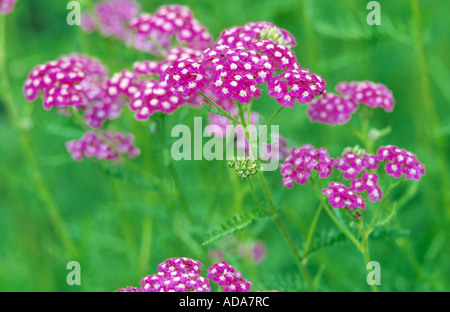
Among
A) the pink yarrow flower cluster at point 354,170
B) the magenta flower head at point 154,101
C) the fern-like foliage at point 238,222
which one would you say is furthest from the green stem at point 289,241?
the magenta flower head at point 154,101

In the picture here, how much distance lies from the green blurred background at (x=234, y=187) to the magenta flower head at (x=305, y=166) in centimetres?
43

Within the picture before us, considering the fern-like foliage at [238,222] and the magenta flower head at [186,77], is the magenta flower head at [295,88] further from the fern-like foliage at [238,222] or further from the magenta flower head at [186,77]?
the fern-like foliage at [238,222]

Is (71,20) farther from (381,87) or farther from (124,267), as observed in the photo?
(124,267)

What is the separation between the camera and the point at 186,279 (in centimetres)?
208

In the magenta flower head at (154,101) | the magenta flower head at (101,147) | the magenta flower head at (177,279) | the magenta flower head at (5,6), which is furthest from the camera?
the magenta flower head at (5,6)

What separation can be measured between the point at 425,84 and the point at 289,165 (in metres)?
1.34

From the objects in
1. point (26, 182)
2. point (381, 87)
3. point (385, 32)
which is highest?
point (385, 32)

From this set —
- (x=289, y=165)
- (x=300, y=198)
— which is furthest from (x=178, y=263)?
(x=300, y=198)

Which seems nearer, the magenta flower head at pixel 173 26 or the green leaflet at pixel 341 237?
the green leaflet at pixel 341 237

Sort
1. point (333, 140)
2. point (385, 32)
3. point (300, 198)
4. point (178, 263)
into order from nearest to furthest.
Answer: point (178, 263) < point (385, 32) < point (333, 140) < point (300, 198)

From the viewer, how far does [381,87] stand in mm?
2961

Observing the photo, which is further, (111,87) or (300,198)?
(300,198)

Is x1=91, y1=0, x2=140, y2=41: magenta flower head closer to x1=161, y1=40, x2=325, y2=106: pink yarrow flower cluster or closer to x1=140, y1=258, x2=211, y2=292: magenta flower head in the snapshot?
x1=161, y1=40, x2=325, y2=106: pink yarrow flower cluster

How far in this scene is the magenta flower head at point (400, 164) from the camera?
244 centimetres
